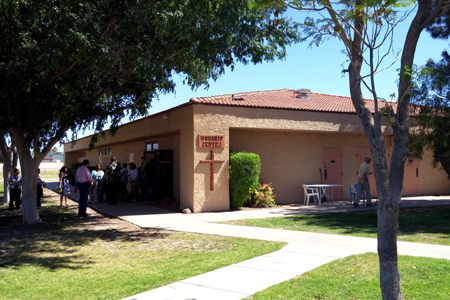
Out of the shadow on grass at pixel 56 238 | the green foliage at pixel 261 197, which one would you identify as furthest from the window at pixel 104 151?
the green foliage at pixel 261 197

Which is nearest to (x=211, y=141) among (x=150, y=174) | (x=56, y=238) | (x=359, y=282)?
(x=150, y=174)

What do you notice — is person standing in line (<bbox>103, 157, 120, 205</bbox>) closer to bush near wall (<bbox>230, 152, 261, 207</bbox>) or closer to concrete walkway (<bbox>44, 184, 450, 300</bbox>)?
concrete walkway (<bbox>44, 184, 450, 300</bbox>)

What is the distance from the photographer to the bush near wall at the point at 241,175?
1529cm

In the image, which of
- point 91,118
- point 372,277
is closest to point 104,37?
point 91,118

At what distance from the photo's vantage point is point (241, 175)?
1527 centimetres

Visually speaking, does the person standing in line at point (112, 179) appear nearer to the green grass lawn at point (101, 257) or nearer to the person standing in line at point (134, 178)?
the person standing in line at point (134, 178)

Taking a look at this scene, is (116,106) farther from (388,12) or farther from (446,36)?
(446,36)

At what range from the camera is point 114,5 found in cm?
1021

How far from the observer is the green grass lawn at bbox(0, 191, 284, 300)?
20.5 feet

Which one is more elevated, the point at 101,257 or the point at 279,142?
the point at 279,142

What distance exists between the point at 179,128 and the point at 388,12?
11.2 m

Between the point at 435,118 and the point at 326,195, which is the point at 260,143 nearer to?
the point at 326,195

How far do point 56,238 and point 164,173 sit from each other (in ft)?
26.6

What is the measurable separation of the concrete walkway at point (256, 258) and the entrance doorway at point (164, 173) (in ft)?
12.2
